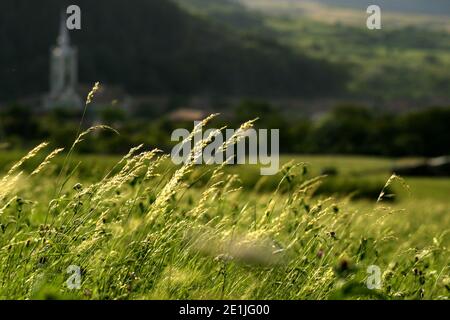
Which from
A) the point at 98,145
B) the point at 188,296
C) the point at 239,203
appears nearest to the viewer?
the point at 188,296

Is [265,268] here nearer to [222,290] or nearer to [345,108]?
[222,290]

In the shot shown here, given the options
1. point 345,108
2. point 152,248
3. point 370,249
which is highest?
point 152,248

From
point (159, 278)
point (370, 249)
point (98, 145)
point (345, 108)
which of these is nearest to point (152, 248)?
point (159, 278)

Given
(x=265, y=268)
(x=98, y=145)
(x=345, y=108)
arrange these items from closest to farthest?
(x=265, y=268), (x=98, y=145), (x=345, y=108)

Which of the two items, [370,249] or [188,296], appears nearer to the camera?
[188,296]

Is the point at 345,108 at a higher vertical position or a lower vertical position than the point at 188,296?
lower

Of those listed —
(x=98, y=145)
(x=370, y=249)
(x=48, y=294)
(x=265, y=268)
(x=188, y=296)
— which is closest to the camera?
(x=48, y=294)

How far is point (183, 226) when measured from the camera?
5.53 m
